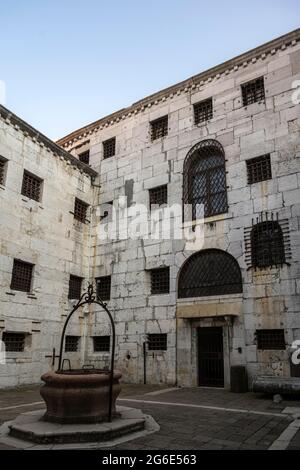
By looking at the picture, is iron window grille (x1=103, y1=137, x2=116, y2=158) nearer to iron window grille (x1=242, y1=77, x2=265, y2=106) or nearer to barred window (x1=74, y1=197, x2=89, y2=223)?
barred window (x1=74, y1=197, x2=89, y2=223)

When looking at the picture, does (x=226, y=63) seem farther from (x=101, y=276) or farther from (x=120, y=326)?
(x=120, y=326)

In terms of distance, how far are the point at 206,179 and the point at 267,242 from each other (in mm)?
3967

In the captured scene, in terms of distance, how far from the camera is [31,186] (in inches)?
594

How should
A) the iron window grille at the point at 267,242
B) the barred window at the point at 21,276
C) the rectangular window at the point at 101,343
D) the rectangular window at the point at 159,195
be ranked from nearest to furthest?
the iron window grille at the point at 267,242
the barred window at the point at 21,276
the rectangular window at the point at 101,343
the rectangular window at the point at 159,195

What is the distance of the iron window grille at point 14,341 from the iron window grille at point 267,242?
8856 millimetres

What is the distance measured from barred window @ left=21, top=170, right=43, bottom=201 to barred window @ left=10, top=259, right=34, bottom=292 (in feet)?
9.15

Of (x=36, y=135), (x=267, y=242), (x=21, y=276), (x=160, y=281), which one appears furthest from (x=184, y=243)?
(x=36, y=135)

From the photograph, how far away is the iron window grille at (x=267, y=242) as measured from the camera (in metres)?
12.5

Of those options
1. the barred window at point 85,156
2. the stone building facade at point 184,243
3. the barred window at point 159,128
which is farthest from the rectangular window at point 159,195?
the barred window at point 85,156

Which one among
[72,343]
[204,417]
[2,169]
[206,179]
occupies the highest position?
[206,179]

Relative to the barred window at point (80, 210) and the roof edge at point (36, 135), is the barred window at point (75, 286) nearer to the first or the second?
the barred window at point (80, 210)

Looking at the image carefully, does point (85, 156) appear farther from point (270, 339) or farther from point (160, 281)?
point (270, 339)
